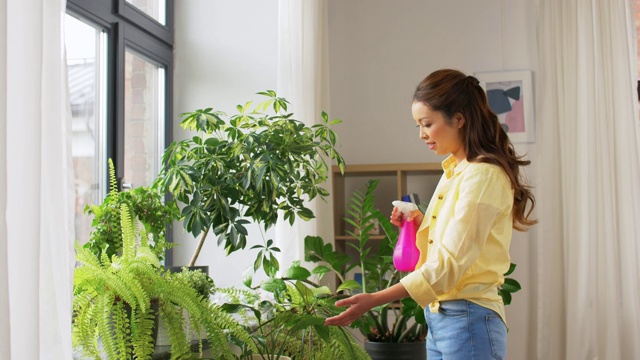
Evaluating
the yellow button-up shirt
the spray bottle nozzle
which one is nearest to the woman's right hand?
the spray bottle nozzle

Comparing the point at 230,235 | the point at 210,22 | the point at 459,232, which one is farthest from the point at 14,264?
the point at 210,22

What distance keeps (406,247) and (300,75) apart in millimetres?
1482

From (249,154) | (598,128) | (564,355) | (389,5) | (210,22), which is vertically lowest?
(564,355)

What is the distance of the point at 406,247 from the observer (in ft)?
7.14

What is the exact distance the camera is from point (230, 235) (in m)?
2.46

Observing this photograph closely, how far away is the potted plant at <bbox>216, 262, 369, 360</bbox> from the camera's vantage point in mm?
2199

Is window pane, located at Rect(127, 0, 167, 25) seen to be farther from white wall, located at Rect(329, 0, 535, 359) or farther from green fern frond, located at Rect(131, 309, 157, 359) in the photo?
green fern frond, located at Rect(131, 309, 157, 359)

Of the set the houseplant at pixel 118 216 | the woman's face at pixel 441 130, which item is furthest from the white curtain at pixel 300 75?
the woman's face at pixel 441 130

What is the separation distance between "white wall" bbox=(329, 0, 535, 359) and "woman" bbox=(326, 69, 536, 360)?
3004 mm

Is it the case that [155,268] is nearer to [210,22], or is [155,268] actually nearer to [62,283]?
[62,283]

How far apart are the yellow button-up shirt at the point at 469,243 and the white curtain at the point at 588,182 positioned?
10.2 ft

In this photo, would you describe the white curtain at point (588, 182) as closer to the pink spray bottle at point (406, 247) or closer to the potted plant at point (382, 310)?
the potted plant at point (382, 310)

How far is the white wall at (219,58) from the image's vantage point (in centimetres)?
366

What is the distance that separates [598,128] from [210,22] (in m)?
2.55
